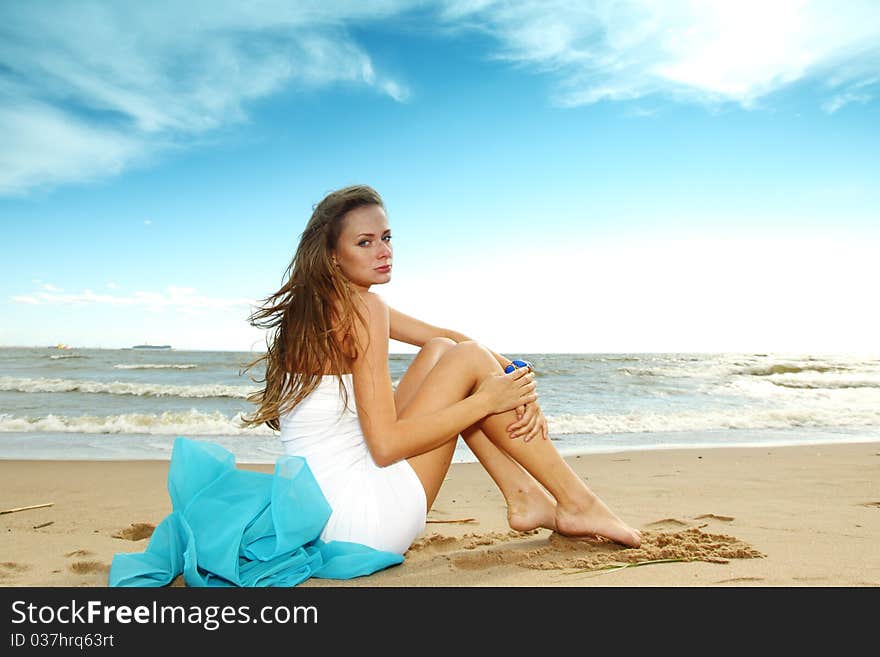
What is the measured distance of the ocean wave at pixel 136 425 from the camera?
873cm

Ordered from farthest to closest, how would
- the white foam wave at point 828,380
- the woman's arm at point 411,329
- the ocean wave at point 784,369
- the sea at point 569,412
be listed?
the ocean wave at point 784,369 → the white foam wave at point 828,380 → the sea at point 569,412 → the woman's arm at point 411,329

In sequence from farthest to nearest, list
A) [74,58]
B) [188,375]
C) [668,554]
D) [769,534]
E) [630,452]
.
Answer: [188,375] < [74,58] < [630,452] < [769,534] < [668,554]

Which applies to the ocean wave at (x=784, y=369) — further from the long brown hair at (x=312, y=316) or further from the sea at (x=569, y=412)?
the long brown hair at (x=312, y=316)

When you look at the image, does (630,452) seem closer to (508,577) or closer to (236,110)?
(508,577)

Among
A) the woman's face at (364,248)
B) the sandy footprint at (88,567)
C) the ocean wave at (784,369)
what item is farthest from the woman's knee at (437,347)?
the ocean wave at (784,369)

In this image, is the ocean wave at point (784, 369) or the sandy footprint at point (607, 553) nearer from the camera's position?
the sandy footprint at point (607, 553)

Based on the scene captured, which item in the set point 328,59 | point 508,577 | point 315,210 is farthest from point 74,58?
point 508,577

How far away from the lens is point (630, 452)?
6.90 metres

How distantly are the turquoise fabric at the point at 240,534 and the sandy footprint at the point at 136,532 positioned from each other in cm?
123

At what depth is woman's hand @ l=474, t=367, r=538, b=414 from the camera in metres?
2.66

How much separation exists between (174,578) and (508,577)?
1.28 meters

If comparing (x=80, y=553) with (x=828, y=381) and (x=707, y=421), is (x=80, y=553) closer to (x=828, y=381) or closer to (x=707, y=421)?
(x=707, y=421)

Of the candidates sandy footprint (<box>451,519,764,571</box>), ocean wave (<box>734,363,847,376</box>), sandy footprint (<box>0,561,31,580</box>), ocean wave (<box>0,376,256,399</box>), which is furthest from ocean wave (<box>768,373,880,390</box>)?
sandy footprint (<box>0,561,31,580</box>)

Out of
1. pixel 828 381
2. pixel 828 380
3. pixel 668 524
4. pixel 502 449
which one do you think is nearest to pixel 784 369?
pixel 828 380
